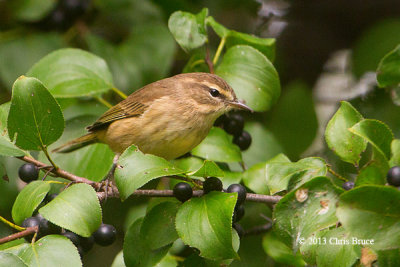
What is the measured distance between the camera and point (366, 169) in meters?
2.35

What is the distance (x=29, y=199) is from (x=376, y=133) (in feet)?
4.93

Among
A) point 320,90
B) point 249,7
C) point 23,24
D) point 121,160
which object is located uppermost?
point 121,160

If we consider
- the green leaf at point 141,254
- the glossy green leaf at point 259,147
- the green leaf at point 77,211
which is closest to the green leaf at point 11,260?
the green leaf at point 77,211

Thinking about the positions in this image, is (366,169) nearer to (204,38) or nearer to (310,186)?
(310,186)

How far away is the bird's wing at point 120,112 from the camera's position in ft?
11.6

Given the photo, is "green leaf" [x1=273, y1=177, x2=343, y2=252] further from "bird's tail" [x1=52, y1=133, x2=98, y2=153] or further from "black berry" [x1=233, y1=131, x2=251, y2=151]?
"bird's tail" [x1=52, y1=133, x2=98, y2=153]

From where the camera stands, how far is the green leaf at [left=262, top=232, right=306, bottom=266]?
290 cm

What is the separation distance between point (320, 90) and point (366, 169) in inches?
126

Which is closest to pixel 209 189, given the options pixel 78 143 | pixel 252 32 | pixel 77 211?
pixel 77 211

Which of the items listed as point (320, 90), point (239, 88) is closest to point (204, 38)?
point (239, 88)

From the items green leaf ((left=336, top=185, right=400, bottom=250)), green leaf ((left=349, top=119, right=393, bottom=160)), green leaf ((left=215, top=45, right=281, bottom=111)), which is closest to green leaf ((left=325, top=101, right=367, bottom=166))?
green leaf ((left=349, top=119, right=393, bottom=160))

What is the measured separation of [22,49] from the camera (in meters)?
4.16

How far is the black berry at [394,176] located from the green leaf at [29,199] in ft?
4.70

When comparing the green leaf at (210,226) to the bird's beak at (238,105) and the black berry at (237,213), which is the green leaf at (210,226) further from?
the bird's beak at (238,105)
